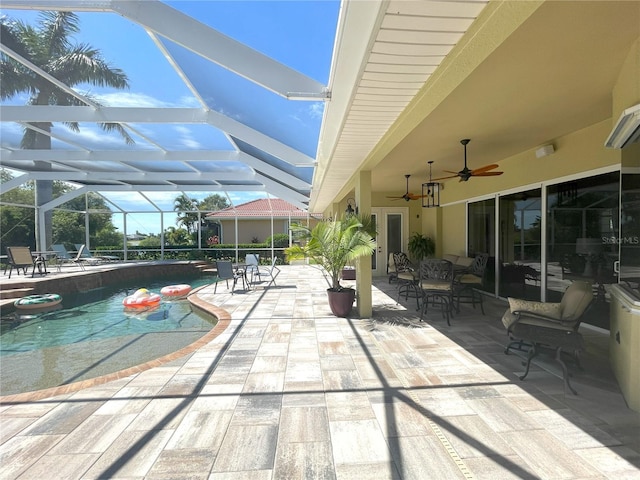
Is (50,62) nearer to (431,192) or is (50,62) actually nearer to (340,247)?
(340,247)

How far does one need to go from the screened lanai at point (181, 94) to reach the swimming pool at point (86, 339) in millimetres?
3959

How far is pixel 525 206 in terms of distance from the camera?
19.7 feet

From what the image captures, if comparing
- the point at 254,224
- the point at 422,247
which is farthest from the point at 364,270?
the point at 254,224

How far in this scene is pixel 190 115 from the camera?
6293 millimetres

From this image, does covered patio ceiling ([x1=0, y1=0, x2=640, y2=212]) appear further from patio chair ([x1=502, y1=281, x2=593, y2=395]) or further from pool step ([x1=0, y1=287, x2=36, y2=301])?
pool step ([x1=0, y1=287, x2=36, y2=301])

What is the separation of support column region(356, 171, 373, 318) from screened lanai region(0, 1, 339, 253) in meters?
1.30

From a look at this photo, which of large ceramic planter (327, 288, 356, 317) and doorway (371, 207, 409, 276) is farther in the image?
doorway (371, 207, 409, 276)

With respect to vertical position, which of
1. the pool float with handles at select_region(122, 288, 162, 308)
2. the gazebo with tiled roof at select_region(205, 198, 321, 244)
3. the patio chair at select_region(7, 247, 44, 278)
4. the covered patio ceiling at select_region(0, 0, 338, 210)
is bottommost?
the pool float with handles at select_region(122, 288, 162, 308)

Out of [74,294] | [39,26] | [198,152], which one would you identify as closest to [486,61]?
[39,26]

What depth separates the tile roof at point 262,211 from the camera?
61.5ft

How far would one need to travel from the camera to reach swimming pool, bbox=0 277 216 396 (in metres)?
3.99

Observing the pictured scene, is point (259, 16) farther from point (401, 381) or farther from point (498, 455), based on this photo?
point (498, 455)

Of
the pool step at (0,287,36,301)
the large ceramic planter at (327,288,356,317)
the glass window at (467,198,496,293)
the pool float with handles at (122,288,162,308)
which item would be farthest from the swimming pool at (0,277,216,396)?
the glass window at (467,198,496,293)

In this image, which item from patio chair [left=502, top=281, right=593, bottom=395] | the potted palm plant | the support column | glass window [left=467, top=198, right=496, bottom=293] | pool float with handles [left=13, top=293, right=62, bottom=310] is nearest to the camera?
patio chair [left=502, top=281, right=593, bottom=395]
